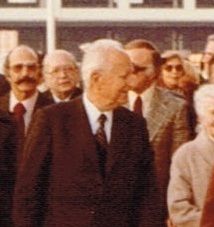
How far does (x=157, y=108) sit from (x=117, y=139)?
166cm

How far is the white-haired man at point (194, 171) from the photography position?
6781mm

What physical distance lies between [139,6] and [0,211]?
7.06 metres

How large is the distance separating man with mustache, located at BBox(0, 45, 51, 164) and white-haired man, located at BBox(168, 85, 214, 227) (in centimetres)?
148

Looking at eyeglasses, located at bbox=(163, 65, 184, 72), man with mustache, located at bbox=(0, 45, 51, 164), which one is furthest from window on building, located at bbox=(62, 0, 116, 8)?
man with mustache, located at bbox=(0, 45, 51, 164)

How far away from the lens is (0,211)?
6234 millimetres

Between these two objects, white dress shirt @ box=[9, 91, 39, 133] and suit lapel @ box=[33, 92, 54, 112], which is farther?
suit lapel @ box=[33, 92, 54, 112]

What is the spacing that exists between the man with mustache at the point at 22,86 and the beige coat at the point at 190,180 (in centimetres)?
147

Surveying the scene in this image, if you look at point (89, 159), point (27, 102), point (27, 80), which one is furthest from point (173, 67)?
point (89, 159)

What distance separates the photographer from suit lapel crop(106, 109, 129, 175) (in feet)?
20.3

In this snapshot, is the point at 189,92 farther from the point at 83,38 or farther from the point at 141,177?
the point at 83,38

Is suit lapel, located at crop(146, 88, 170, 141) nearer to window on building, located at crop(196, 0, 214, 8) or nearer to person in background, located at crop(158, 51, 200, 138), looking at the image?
person in background, located at crop(158, 51, 200, 138)

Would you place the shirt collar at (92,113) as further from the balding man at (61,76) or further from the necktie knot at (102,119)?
the balding man at (61,76)

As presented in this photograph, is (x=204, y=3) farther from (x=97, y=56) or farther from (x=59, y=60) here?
(x=97, y=56)

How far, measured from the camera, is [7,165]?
6.30m
